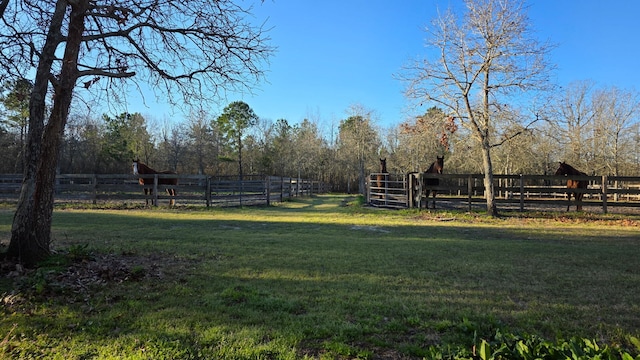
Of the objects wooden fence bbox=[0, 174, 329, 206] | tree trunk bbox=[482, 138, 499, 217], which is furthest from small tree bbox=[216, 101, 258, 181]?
tree trunk bbox=[482, 138, 499, 217]

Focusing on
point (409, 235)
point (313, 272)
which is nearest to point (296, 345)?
point (313, 272)

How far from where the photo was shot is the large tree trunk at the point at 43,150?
16.0 ft

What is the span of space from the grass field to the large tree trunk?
1.50ft

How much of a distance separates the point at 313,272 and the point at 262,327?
1942mm

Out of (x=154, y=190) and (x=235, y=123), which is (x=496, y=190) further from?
(x=235, y=123)

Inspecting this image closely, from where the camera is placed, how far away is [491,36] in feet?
44.5

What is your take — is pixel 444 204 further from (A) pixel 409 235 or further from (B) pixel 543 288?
(B) pixel 543 288

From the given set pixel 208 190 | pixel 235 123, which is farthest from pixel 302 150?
pixel 208 190

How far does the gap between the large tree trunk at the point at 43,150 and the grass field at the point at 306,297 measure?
1.50 ft

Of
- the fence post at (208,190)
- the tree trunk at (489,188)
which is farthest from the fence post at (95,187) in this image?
the tree trunk at (489,188)

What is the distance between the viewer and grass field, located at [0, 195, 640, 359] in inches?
115

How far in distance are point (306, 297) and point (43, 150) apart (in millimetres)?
4180

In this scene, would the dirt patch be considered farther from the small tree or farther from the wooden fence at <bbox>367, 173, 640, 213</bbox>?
the small tree

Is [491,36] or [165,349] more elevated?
[491,36]
